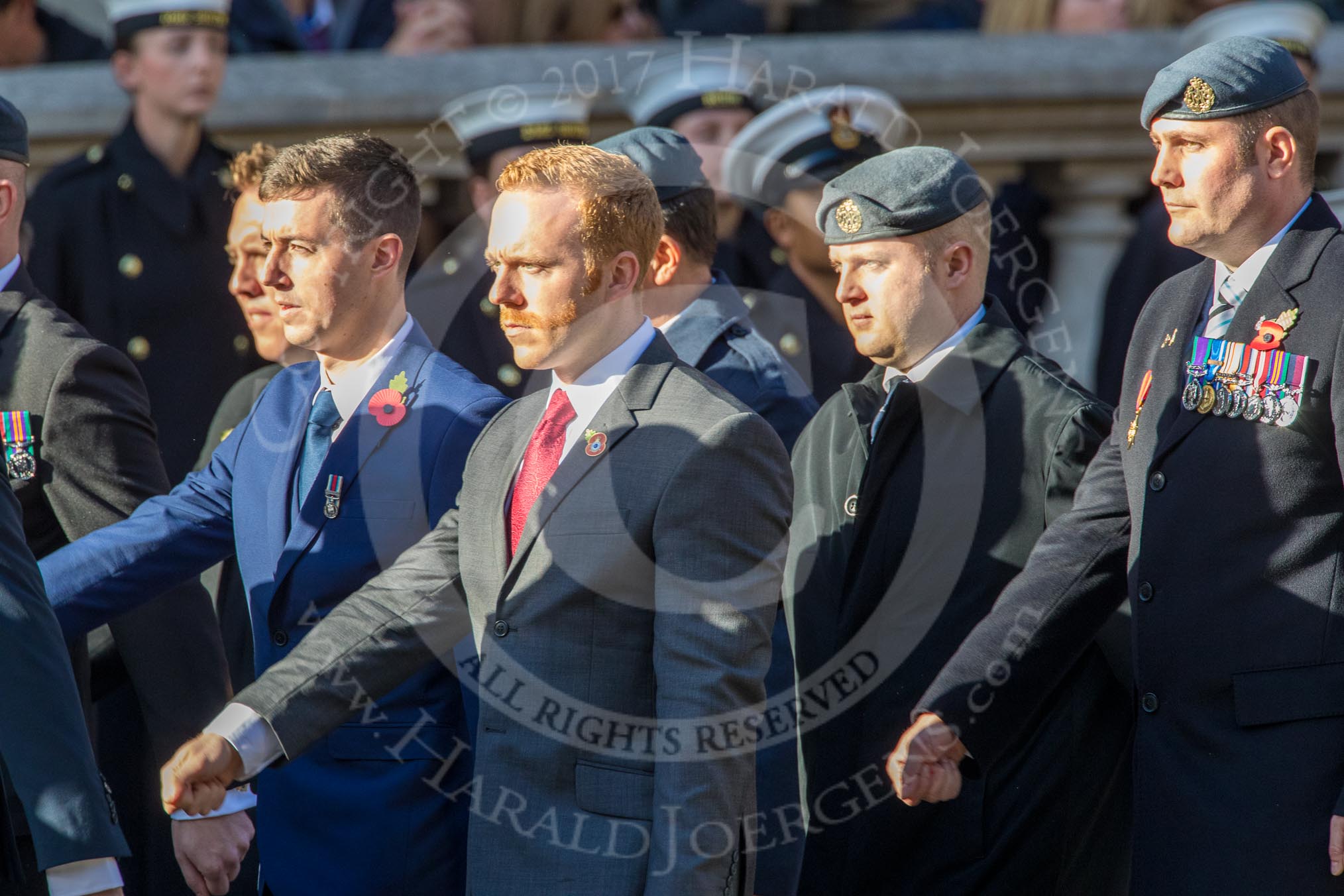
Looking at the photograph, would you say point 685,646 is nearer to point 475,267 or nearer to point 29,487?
point 29,487

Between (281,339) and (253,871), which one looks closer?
(253,871)

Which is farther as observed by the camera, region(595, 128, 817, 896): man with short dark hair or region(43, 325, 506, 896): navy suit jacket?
region(595, 128, 817, 896): man with short dark hair

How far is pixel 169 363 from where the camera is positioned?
5297mm

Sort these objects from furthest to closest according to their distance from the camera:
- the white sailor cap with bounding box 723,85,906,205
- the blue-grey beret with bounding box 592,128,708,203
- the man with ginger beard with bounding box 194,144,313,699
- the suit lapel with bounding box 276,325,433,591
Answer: the white sailor cap with bounding box 723,85,906,205 → the man with ginger beard with bounding box 194,144,313,699 → the blue-grey beret with bounding box 592,128,708,203 → the suit lapel with bounding box 276,325,433,591

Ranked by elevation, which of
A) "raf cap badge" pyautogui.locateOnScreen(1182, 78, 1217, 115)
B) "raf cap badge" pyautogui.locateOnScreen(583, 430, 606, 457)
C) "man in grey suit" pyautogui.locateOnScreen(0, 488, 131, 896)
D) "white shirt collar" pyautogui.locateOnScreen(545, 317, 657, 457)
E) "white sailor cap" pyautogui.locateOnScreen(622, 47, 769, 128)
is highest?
"raf cap badge" pyautogui.locateOnScreen(1182, 78, 1217, 115)

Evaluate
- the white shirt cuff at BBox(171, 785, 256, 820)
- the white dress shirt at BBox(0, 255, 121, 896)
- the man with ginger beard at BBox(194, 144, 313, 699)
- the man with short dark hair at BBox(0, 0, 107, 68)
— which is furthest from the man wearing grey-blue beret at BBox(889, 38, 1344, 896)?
the man with short dark hair at BBox(0, 0, 107, 68)

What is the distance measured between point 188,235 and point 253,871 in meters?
A: 1.95

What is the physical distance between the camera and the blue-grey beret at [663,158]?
4.08 metres

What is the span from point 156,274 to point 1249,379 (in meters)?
3.26

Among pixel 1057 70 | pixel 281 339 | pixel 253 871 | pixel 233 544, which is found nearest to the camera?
pixel 233 544

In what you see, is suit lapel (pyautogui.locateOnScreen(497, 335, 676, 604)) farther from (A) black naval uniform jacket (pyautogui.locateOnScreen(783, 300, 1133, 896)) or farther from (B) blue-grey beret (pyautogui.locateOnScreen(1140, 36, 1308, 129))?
(B) blue-grey beret (pyautogui.locateOnScreen(1140, 36, 1308, 129))

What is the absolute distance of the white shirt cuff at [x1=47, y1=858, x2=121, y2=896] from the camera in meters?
2.66

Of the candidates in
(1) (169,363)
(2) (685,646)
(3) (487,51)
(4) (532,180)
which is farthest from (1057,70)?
(2) (685,646)

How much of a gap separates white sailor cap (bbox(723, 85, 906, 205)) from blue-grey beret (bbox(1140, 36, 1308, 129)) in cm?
186
